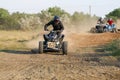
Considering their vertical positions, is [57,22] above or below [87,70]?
above

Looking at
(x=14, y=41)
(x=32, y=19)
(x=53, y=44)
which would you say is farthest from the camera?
(x=32, y=19)

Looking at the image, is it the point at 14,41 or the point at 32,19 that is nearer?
the point at 14,41

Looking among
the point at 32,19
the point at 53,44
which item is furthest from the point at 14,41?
the point at 32,19

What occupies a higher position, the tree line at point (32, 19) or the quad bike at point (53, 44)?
the tree line at point (32, 19)

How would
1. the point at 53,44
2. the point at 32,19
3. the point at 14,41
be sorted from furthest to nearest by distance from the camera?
the point at 32,19 → the point at 14,41 → the point at 53,44

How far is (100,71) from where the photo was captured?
543 inches

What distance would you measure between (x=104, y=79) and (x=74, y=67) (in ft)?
9.86

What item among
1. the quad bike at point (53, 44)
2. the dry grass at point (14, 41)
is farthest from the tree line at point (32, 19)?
the quad bike at point (53, 44)

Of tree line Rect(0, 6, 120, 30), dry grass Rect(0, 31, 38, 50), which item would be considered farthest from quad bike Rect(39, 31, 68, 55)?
tree line Rect(0, 6, 120, 30)

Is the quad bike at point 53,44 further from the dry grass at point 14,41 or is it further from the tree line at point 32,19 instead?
the tree line at point 32,19

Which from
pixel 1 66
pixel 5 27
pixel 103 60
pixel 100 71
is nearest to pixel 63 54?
pixel 103 60

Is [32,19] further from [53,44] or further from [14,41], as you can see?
[53,44]

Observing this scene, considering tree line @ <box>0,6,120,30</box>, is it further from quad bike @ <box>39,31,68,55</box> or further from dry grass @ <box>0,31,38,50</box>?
quad bike @ <box>39,31,68,55</box>

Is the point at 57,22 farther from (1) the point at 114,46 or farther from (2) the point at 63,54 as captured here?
(1) the point at 114,46
